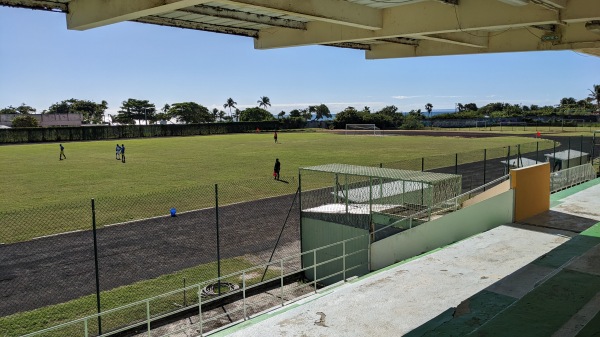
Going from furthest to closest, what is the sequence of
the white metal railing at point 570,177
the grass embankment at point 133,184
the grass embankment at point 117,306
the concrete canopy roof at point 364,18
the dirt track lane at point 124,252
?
the white metal railing at point 570,177
the grass embankment at point 133,184
the dirt track lane at point 124,252
the grass embankment at point 117,306
the concrete canopy roof at point 364,18

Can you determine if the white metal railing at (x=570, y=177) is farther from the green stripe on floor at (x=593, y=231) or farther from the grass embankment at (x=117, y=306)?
the grass embankment at (x=117, y=306)

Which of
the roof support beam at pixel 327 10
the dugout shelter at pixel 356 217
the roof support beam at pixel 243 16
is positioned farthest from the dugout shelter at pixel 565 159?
the roof support beam at pixel 243 16

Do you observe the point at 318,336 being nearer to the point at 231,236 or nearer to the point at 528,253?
the point at 528,253

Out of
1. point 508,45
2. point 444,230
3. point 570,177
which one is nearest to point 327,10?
point 444,230

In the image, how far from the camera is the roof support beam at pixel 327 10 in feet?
30.6

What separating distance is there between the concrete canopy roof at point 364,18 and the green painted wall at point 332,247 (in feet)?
17.1

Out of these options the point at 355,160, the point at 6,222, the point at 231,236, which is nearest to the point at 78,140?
the point at 355,160

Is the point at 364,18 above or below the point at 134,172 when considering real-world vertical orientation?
above

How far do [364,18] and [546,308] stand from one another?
362 inches

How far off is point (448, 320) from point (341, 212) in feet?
20.3

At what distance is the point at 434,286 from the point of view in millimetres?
9664

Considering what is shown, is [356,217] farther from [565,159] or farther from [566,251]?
[565,159]

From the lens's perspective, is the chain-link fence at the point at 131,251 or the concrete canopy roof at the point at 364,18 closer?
the concrete canopy roof at the point at 364,18

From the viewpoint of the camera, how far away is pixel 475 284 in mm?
9688
